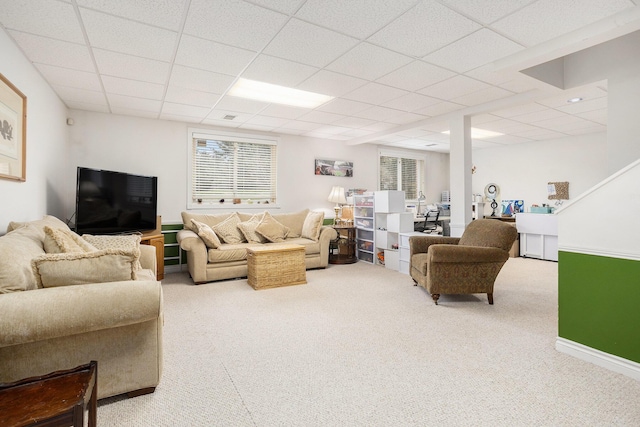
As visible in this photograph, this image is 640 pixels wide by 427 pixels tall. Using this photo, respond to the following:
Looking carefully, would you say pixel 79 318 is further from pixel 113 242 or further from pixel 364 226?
pixel 364 226

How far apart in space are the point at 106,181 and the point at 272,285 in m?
2.59

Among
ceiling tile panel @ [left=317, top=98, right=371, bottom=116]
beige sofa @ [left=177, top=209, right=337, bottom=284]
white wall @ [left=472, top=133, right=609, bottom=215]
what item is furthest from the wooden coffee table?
white wall @ [left=472, top=133, right=609, bottom=215]

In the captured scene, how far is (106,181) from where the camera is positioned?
4.21 metres

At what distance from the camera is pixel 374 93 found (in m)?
4.06

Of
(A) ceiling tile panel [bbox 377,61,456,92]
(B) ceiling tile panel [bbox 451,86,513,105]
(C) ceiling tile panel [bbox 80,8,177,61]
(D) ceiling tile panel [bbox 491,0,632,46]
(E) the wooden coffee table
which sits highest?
(B) ceiling tile panel [bbox 451,86,513,105]

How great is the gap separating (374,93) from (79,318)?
3725 millimetres

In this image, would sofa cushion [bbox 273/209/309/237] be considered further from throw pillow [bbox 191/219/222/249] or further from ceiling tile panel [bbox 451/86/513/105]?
ceiling tile panel [bbox 451/86/513/105]

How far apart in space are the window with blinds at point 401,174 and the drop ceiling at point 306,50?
3034mm

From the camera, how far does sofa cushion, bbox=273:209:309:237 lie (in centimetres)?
593

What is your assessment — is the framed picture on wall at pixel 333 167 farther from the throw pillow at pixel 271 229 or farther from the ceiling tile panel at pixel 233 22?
the ceiling tile panel at pixel 233 22

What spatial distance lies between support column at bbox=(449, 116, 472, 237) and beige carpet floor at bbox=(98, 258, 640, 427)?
1346mm

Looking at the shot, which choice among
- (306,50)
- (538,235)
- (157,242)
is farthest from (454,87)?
(157,242)

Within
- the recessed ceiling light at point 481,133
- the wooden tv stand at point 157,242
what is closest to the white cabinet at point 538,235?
the recessed ceiling light at point 481,133

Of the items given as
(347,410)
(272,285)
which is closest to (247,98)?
(272,285)
